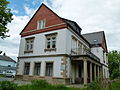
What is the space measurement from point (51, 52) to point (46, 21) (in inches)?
194

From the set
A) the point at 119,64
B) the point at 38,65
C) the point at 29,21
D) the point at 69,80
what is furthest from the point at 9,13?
the point at 119,64

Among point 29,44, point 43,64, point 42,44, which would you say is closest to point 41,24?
point 42,44

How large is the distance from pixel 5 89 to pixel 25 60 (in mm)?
13718

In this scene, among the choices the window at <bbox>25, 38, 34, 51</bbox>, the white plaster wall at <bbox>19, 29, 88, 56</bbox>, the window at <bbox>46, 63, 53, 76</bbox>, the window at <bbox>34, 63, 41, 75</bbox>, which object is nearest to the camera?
the white plaster wall at <bbox>19, 29, 88, 56</bbox>

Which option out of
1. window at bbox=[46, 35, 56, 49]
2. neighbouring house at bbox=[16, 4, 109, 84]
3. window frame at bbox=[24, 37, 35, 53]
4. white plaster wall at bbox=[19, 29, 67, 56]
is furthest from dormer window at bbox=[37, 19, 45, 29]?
window at bbox=[46, 35, 56, 49]

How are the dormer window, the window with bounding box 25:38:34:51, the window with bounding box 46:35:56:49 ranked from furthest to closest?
the window with bounding box 25:38:34:51, the dormer window, the window with bounding box 46:35:56:49

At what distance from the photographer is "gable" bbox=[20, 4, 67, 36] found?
1774 cm

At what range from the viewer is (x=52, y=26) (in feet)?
59.5

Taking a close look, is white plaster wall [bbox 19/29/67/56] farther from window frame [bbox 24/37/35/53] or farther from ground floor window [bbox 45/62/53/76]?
ground floor window [bbox 45/62/53/76]

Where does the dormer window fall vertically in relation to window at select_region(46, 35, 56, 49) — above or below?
above

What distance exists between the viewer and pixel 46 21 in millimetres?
19125

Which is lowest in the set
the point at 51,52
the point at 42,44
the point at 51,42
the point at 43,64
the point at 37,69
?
the point at 37,69

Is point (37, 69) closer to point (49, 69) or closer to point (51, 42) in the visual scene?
point (49, 69)

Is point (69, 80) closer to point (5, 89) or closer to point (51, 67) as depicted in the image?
point (51, 67)
